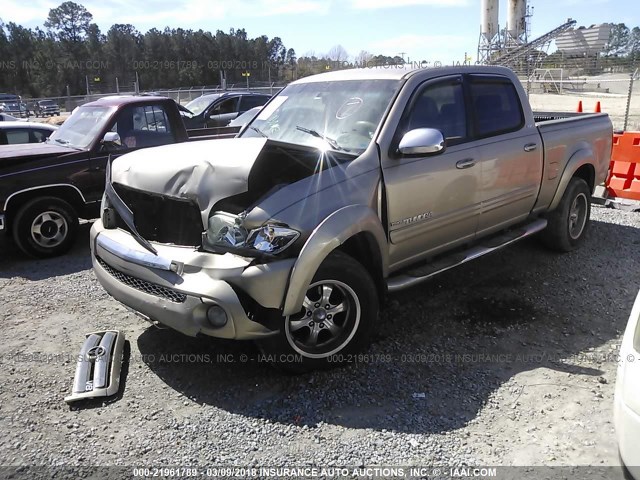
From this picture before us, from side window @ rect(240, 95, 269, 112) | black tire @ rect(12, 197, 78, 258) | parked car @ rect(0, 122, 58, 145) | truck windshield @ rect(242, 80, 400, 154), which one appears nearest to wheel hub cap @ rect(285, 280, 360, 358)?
truck windshield @ rect(242, 80, 400, 154)

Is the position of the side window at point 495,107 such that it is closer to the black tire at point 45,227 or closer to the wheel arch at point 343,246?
the wheel arch at point 343,246

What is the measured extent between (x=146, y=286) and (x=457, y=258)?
2.52 m

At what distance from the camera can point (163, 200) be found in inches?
139

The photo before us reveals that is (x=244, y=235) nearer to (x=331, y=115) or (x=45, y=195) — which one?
(x=331, y=115)

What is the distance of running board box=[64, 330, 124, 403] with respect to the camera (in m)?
3.35

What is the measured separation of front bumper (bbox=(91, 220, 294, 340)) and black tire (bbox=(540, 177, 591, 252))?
382 centimetres

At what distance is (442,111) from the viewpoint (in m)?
4.30

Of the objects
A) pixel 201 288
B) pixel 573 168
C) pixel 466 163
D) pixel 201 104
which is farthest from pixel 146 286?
pixel 201 104

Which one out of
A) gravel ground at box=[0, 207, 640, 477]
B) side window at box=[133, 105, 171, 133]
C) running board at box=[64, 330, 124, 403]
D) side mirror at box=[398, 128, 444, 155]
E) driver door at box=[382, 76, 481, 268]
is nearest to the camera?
gravel ground at box=[0, 207, 640, 477]

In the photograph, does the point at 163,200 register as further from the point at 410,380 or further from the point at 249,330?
the point at 410,380

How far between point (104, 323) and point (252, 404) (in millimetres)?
1890

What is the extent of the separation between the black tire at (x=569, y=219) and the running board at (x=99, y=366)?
4557mm

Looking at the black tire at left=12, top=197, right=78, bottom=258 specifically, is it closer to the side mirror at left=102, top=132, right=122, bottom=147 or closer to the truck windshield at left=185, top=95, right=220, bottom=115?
the side mirror at left=102, top=132, right=122, bottom=147

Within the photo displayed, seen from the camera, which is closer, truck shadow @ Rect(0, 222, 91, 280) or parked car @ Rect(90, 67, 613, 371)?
parked car @ Rect(90, 67, 613, 371)
